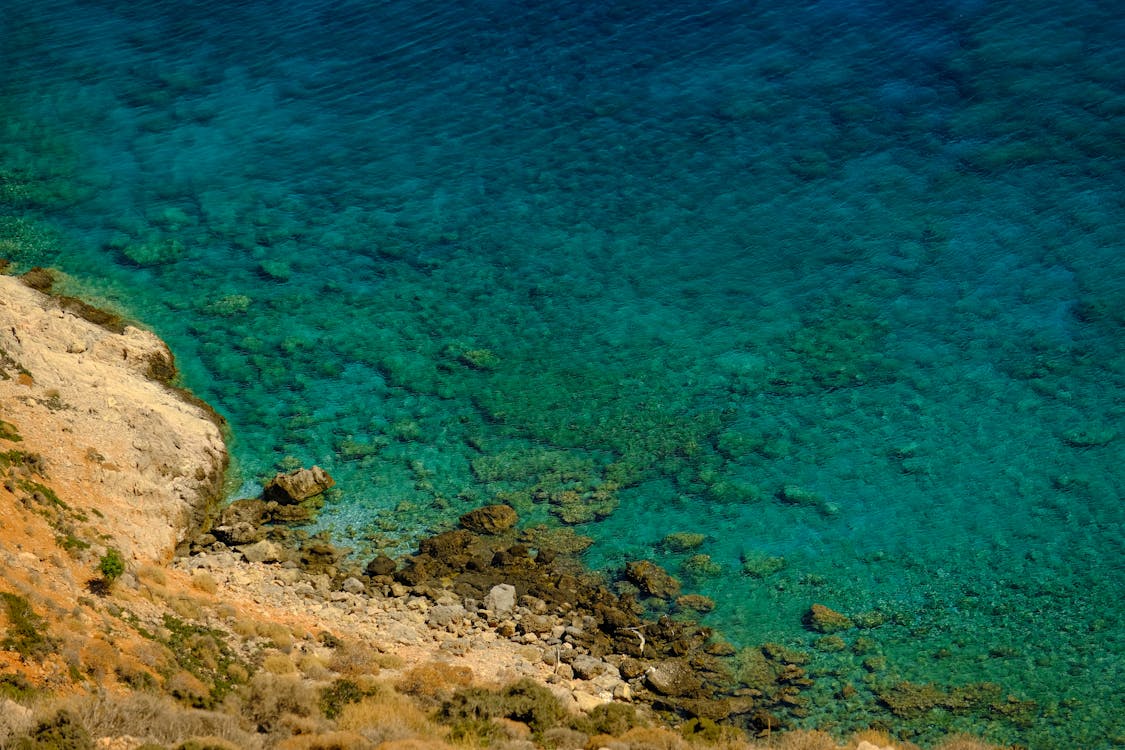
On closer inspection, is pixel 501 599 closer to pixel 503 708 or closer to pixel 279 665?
pixel 503 708

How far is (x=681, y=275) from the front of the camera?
114ft

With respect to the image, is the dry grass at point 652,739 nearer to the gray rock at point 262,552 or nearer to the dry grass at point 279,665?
the dry grass at point 279,665

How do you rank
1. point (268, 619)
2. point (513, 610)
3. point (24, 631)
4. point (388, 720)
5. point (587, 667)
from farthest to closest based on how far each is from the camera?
point (513, 610) → point (268, 619) → point (587, 667) → point (388, 720) → point (24, 631)

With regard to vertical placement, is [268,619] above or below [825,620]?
above

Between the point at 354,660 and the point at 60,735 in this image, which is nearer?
the point at 60,735

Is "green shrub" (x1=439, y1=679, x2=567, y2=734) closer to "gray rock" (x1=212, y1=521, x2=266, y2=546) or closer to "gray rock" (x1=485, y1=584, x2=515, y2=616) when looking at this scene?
"gray rock" (x1=485, y1=584, x2=515, y2=616)

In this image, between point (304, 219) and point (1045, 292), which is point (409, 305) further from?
point (1045, 292)

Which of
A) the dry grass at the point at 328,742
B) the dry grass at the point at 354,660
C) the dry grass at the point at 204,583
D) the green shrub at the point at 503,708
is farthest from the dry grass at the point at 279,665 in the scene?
the dry grass at the point at 204,583

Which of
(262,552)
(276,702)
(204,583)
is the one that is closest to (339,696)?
(276,702)

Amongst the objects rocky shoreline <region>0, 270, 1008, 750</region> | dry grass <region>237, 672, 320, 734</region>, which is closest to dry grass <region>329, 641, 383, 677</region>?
rocky shoreline <region>0, 270, 1008, 750</region>

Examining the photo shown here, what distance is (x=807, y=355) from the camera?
102 ft

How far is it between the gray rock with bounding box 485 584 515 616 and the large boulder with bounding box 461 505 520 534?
2006 mm

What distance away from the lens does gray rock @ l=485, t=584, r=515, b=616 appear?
77.8ft

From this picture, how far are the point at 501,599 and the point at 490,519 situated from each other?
8.86 feet
